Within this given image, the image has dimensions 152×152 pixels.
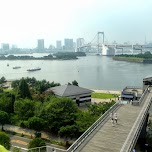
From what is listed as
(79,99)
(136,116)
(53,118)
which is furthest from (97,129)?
(79,99)

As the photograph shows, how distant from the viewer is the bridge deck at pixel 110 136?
9.85ft

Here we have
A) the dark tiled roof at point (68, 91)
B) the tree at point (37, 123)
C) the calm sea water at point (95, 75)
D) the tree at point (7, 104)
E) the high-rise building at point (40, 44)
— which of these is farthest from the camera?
the high-rise building at point (40, 44)

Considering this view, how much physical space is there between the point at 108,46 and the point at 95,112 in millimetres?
41878

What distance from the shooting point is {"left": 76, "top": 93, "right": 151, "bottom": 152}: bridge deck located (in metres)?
3.00

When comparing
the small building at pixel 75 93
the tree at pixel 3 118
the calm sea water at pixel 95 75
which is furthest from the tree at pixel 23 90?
the calm sea water at pixel 95 75

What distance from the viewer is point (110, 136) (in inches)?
133

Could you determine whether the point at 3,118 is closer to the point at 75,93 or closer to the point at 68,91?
the point at 68,91

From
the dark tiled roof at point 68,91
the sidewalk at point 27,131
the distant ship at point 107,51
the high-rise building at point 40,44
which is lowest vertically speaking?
the sidewalk at point 27,131

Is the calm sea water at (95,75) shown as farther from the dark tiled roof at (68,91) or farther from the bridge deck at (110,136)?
the bridge deck at (110,136)

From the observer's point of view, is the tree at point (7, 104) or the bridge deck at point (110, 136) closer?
the bridge deck at point (110, 136)

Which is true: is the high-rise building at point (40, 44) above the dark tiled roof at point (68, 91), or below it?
above

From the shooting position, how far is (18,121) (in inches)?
270

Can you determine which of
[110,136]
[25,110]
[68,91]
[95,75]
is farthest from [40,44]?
[110,136]

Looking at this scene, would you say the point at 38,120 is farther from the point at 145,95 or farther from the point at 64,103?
the point at 145,95
